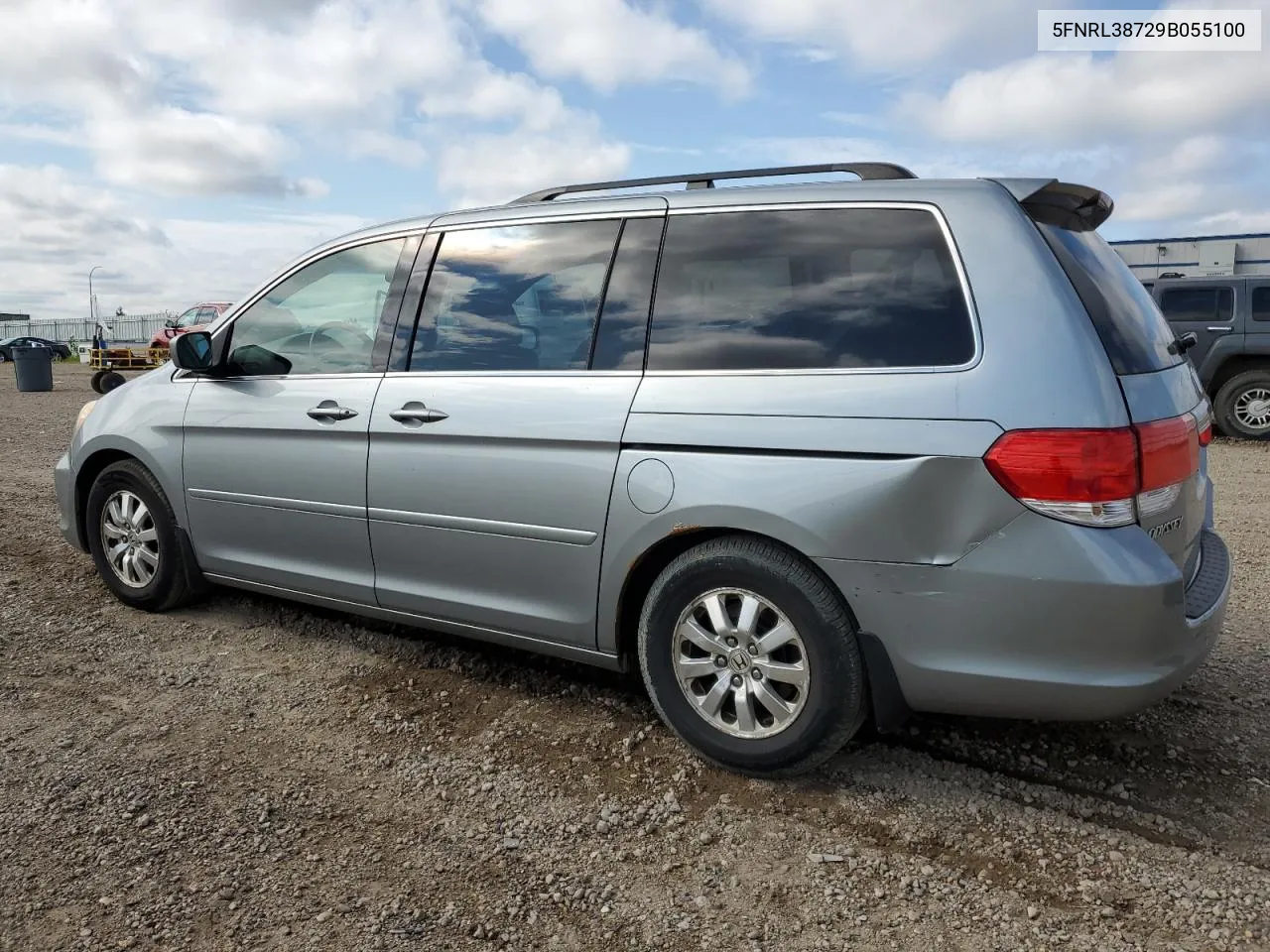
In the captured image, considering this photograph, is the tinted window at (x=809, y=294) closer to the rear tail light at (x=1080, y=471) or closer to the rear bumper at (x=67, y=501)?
the rear tail light at (x=1080, y=471)

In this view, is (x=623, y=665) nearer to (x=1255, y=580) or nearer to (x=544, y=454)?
(x=544, y=454)

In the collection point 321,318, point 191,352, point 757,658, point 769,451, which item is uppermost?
point 321,318

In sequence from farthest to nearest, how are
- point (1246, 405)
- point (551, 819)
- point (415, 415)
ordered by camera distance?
point (1246, 405) → point (415, 415) → point (551, 819)

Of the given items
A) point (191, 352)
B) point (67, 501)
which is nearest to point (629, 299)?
point (191, 352)

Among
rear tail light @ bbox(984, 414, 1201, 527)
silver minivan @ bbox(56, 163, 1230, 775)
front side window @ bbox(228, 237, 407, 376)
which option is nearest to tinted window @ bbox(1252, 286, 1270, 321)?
silver minivan @ bbox(56, 163, 1230, 775)

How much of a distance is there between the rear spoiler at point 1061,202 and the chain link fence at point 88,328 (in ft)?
144

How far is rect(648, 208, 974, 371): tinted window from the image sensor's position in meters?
2.69

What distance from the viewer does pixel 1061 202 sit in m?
2.90

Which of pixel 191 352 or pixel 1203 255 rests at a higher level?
pixel 1203 255

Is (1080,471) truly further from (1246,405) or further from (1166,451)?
(1246,405)

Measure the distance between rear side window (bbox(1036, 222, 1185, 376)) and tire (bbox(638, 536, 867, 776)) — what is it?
1.02 metres

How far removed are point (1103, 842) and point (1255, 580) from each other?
3261mm

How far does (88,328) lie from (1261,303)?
66.1 meters

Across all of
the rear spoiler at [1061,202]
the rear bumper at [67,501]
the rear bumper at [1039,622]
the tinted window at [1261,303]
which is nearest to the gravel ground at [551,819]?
the rear bumper at [1039,622]
